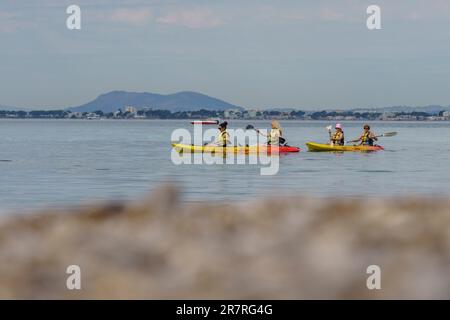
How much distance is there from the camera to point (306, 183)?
2820 centimetres

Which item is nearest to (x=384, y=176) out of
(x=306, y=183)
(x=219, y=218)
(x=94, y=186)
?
(x=306, y=183)

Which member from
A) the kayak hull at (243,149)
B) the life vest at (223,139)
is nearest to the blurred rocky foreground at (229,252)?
the life vest at (223,139)

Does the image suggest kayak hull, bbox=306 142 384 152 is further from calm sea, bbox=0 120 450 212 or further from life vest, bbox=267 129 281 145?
life vest, bbox=267 129 281 145

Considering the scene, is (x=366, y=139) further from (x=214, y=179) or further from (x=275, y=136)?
(x=214, y=179)

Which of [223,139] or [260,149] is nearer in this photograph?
[223,139]

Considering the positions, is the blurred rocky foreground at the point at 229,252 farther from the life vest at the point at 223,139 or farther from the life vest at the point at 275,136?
the life vest at the point at 275,136

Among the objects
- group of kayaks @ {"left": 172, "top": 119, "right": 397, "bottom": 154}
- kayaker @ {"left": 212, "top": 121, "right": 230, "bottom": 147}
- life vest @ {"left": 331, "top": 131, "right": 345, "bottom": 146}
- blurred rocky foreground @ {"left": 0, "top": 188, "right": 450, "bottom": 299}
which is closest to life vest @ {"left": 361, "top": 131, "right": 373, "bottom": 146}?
group of kayaks @ {"left": 172, "top": 119, "right": 397, "bottom": 154}

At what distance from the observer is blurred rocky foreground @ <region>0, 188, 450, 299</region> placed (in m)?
3.76

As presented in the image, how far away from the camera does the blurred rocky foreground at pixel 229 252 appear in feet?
12.3

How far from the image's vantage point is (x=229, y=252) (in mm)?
4363

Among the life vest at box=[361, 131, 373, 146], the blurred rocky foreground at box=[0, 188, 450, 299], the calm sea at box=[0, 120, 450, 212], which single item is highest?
the life vest at box=[361, 131, 373, 146]

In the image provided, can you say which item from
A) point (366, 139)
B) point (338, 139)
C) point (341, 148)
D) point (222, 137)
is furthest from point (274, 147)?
point (366, 139)
